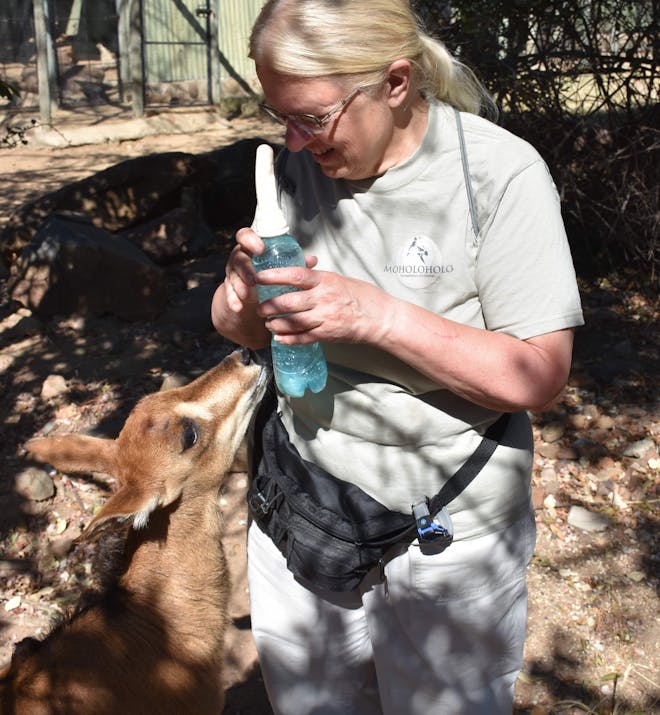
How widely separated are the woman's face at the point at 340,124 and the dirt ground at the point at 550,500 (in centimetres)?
274

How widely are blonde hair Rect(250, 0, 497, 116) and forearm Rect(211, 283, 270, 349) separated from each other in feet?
2.17

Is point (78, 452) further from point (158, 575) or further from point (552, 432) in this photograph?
point (552, 432)

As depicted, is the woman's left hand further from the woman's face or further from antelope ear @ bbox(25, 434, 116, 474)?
antelope ear @ bbox(25, 434, 116, 474)

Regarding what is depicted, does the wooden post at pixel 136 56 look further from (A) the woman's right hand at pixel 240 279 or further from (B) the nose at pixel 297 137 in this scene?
(B) the nose at pixel 297 137

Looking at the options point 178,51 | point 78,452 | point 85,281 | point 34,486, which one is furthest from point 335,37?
point 178,51

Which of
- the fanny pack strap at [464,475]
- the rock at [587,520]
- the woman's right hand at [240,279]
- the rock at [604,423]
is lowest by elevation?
the rock at [604,423]

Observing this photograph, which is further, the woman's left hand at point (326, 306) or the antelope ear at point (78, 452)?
the antelope ear at point (78, 452)

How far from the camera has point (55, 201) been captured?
8586 millimetres

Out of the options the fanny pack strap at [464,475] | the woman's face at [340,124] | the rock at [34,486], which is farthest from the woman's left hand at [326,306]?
the rock at [34,486]

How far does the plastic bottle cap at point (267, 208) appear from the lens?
2104 millimetres

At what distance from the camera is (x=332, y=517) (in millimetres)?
2379

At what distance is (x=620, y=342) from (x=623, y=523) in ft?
7.38

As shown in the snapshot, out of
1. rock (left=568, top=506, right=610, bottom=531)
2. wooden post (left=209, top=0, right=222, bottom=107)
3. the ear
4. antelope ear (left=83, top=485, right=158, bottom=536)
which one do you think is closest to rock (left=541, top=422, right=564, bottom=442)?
rock (left=568, top=506, right=610, bottom=531)

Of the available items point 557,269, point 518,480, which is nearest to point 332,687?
point 518,480
